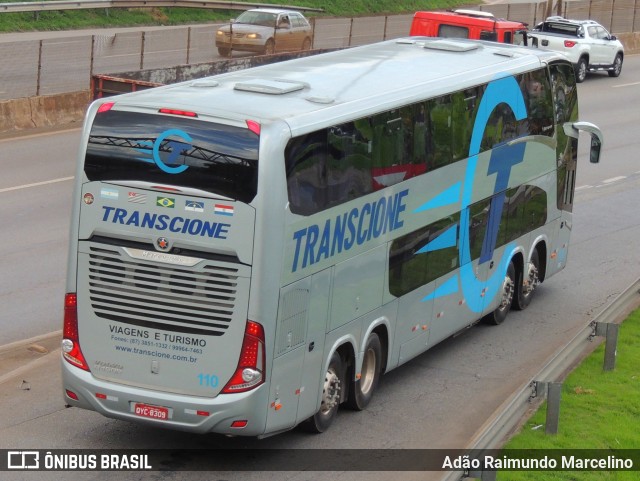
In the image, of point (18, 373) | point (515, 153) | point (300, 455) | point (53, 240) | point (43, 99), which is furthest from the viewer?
point (43, 99)

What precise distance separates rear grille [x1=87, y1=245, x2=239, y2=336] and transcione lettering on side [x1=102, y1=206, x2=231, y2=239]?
25 cm

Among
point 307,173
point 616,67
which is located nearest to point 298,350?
point 307,173

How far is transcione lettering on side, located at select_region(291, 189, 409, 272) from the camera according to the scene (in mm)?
10891

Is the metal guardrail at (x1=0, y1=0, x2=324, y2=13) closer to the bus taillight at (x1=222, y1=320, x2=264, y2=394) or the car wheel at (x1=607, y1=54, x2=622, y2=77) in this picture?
the car wheel at (x1=607, y1=54, x2=622, y2=77)

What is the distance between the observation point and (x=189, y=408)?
415 inches

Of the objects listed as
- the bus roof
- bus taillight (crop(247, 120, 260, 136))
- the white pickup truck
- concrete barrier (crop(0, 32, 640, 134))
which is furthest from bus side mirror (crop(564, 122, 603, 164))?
the white pickup truck

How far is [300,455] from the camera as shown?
37.7 ft

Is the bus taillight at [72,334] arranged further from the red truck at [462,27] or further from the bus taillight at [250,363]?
the red truck at [462,27]

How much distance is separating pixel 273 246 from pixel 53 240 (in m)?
9.13

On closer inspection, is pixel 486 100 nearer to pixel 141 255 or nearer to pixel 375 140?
pixel 375 140

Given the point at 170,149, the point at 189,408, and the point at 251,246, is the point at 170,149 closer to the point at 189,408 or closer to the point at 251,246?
the point at 251,246

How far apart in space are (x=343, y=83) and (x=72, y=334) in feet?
12.6

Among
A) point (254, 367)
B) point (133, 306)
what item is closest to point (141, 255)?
point (133, 306)

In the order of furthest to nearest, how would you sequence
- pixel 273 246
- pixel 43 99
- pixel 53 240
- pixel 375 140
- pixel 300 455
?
pixel 43 99, pixel 53 240, pixel 375 140, pixel 300 455, pixel 273 246
